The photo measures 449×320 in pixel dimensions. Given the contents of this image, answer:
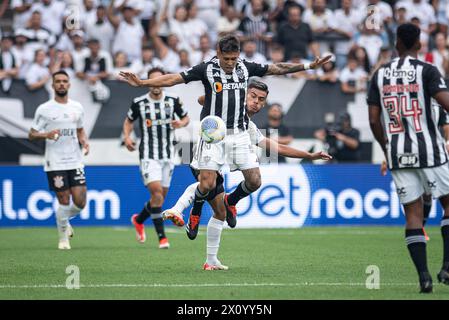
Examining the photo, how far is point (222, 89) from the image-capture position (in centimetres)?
1088

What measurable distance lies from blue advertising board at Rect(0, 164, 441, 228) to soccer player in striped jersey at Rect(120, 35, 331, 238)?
816cm

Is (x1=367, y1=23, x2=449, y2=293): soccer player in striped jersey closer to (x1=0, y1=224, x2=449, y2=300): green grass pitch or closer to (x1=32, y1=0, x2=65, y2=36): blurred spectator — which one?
(x1=0, y1=224, x2=449, y2=300): green grass pitch

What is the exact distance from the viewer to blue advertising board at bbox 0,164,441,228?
19438 millimetres

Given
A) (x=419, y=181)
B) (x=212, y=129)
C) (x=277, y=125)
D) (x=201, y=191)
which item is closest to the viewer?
(x=419, y=181)

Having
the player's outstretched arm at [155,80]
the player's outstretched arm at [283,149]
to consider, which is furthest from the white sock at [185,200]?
the player's outstretched arm at [155,80]

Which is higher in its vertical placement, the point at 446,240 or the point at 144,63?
the point at 144,63

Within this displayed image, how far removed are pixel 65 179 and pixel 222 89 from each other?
500 cm

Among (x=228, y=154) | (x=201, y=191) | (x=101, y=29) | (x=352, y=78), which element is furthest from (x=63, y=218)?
(x=352, y=78)

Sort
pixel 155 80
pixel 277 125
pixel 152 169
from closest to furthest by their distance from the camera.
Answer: pixel 155 80, pixel 152 169, pixel 277 125

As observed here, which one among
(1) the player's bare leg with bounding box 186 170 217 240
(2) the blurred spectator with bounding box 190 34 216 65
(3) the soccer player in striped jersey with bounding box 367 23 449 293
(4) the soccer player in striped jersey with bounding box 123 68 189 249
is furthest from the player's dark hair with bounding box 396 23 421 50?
(2) the blurred spectator with bounding box 190 34 216 65

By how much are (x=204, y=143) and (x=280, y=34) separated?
11659mm

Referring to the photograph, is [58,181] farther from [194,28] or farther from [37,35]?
[194,28]

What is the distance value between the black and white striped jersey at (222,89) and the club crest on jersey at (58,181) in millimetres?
4698

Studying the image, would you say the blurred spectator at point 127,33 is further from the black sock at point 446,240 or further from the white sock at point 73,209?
the black sock at point 446,240
